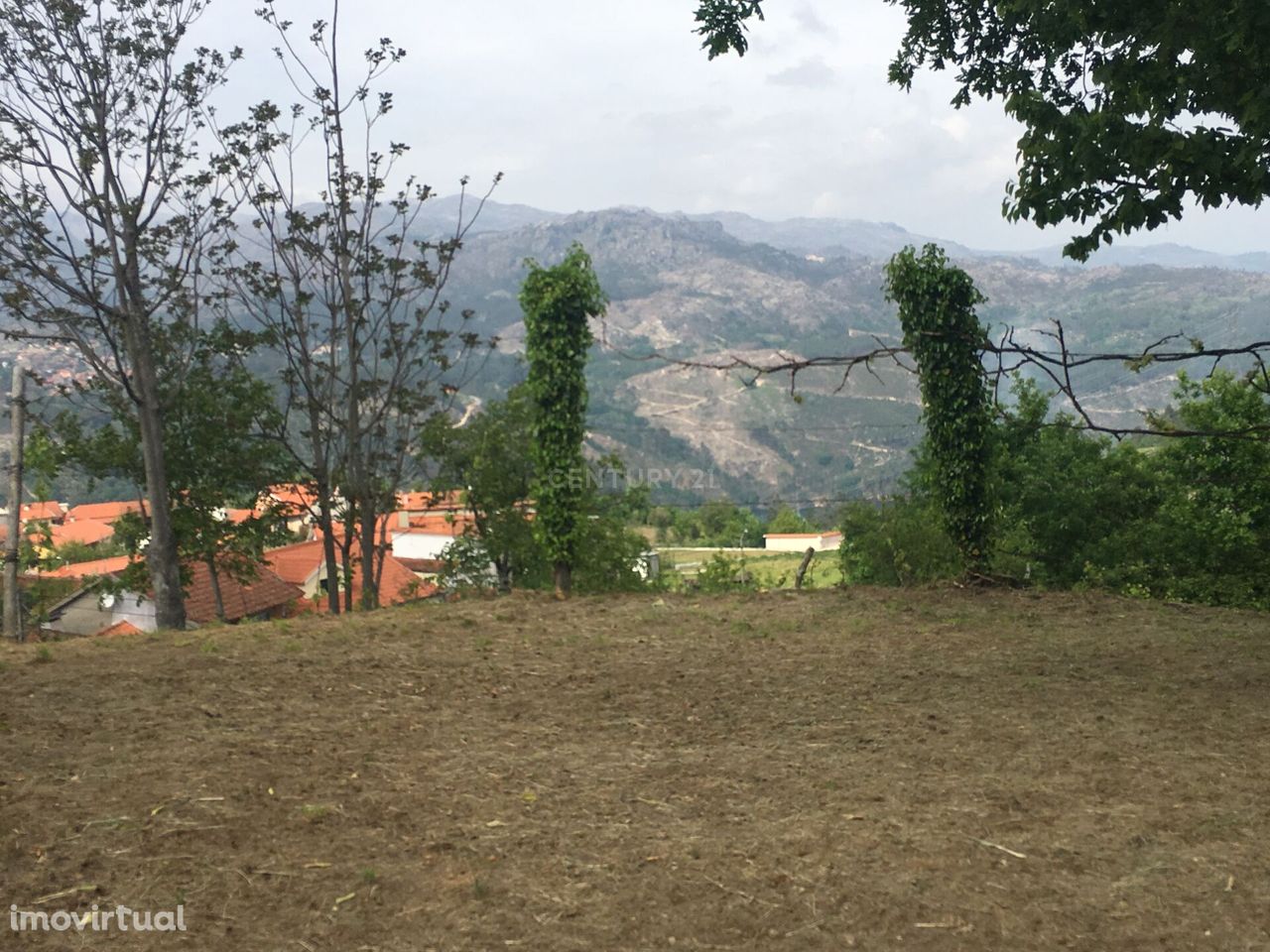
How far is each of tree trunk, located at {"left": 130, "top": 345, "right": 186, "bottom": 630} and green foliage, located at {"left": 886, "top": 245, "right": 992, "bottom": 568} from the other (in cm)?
894

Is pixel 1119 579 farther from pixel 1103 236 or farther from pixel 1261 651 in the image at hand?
pixel 1103 236

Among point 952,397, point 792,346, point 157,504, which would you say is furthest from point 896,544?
point 792,346

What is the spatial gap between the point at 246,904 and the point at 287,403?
14.4 meters

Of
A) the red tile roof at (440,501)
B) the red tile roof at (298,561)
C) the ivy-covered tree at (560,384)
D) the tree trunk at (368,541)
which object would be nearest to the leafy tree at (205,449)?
the tree trunk at (368,541)

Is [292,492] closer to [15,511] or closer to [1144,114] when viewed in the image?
[15,511]

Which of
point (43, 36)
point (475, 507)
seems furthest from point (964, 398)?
point (475, 507)

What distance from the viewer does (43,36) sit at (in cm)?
1234

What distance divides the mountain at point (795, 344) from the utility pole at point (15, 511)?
150ft

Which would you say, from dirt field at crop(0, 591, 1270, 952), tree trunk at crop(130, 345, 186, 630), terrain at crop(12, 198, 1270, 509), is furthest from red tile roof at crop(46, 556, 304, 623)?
terrain at crop(12, 198, 1270, 509)

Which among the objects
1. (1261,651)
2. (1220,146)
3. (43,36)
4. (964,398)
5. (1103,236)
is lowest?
(1261,651)

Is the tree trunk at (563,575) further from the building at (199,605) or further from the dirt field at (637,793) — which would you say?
the building at (199,605)

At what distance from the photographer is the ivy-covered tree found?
11.9 metres

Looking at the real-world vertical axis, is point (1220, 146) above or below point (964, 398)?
above

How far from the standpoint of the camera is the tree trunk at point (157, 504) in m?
12.8
